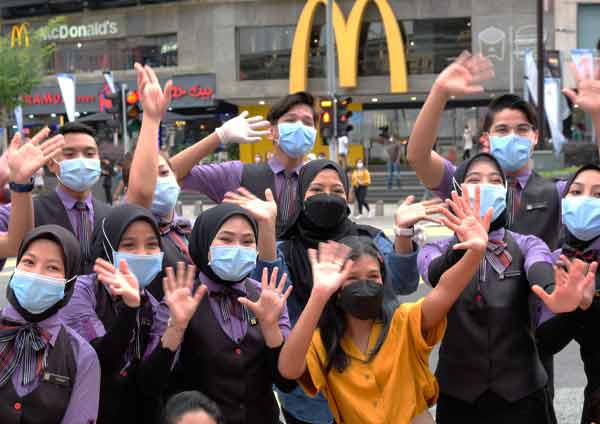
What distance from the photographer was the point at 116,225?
12.5 feet

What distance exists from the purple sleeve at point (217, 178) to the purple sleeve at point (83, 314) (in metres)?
1.66

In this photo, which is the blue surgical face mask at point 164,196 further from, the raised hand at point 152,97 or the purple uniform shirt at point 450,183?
the purple uniform shirt at point 450,183

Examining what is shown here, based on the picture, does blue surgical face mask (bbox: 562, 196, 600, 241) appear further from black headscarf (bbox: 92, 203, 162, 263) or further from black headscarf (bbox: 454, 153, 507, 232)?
black headscarf (bbox: 92, 203, 162, 263)

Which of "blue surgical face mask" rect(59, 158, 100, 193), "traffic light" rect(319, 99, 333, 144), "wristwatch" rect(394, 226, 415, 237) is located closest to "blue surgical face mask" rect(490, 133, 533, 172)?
"wristwatch" rect(394, 226, 415, 237)

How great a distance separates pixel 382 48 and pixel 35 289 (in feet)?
113

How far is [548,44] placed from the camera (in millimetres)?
35875

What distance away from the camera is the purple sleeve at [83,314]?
3627mm

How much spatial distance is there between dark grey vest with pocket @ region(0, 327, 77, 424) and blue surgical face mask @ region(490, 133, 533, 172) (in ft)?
8.36

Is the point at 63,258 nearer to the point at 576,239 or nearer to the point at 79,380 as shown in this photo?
the point at 79,380

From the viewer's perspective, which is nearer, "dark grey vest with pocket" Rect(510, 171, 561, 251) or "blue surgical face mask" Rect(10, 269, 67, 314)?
"blue surgical face mask" Rect(10, 269, 67, 314)

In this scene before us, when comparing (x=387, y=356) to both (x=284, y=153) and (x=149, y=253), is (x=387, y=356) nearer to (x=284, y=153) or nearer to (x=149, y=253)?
(x=149, y=253)

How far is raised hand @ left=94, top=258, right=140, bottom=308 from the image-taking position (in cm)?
347

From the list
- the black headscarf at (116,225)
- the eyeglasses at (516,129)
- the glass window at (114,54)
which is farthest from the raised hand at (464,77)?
the glass window at (114,54)

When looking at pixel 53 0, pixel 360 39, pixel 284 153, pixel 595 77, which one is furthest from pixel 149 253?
pixel 53 0
